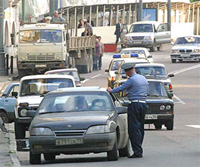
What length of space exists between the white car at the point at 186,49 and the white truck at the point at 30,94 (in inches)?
1245

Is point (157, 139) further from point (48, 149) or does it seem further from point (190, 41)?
point (190, 41)

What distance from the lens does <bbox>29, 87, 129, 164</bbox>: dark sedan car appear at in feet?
42.6

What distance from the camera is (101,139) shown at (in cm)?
1298

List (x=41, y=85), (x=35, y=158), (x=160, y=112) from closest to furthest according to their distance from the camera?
(x=35, y=158)
(x=41, y=85)
(x=160, y=112)

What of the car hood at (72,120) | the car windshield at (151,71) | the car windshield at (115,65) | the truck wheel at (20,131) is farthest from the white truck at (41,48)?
the car hood at (72,120)

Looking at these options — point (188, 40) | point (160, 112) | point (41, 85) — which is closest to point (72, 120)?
point (41, 85)

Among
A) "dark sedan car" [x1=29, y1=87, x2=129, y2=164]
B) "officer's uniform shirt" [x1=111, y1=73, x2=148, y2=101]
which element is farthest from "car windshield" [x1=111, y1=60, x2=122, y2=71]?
"dark sedan car" [x1=29, y1=87, x2=129, y2=164]

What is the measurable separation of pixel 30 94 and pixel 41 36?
18405 mm

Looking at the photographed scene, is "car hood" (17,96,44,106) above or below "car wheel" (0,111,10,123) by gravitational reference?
above

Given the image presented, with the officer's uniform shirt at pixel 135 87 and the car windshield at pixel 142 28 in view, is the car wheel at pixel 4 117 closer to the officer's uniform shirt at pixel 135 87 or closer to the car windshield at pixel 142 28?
the officer's uniform shirt at pixel 135 87

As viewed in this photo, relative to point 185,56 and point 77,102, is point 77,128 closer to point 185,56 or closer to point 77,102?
point 77,102

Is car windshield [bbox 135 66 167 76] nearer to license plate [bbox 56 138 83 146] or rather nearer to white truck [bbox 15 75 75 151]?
white truck [bbox 15 75 75 151]

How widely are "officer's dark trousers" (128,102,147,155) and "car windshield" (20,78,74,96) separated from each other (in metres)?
Answer: 5.90

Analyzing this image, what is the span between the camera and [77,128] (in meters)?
13.0
